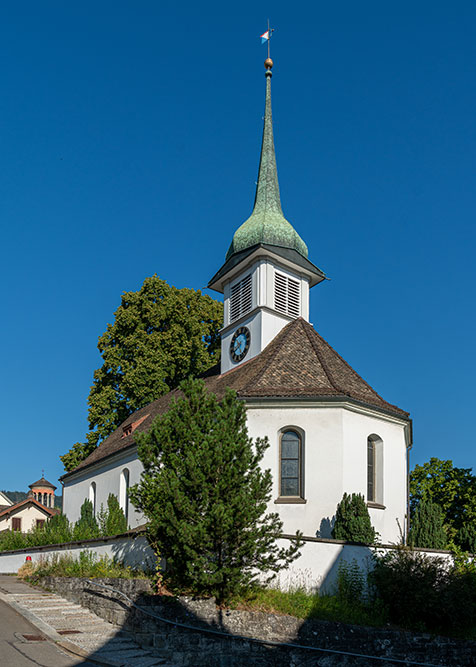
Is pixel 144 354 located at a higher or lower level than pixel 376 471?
higher

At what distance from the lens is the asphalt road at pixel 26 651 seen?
13125 mm

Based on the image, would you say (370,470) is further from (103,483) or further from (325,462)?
(103,483)

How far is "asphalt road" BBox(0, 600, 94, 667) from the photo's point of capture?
43.1 ft

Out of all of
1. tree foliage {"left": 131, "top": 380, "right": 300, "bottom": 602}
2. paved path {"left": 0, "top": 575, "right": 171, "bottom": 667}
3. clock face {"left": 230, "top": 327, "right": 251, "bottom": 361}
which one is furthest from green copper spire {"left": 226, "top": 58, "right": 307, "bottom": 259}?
paved path {"left": 0, "top": 575, "right": 171, "bottom": 667}

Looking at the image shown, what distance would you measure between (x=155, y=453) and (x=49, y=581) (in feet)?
27.2

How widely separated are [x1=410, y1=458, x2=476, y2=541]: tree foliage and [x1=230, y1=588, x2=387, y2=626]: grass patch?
49.8 feet

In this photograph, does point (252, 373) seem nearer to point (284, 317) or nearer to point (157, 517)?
point (284, 317)

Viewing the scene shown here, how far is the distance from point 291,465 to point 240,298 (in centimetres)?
1027

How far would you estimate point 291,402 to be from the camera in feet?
74.5

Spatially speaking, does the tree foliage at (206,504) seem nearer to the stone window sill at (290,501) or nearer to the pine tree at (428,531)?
the stone window sill at (290,501)

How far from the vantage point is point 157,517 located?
608 inches

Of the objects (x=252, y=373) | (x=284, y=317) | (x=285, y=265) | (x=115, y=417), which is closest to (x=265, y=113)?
(x=285, y=265)

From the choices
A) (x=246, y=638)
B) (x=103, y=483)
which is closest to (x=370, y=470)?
(x=246, y=638)

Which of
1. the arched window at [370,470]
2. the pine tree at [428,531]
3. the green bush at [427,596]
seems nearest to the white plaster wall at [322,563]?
the green bush at [427,596]
